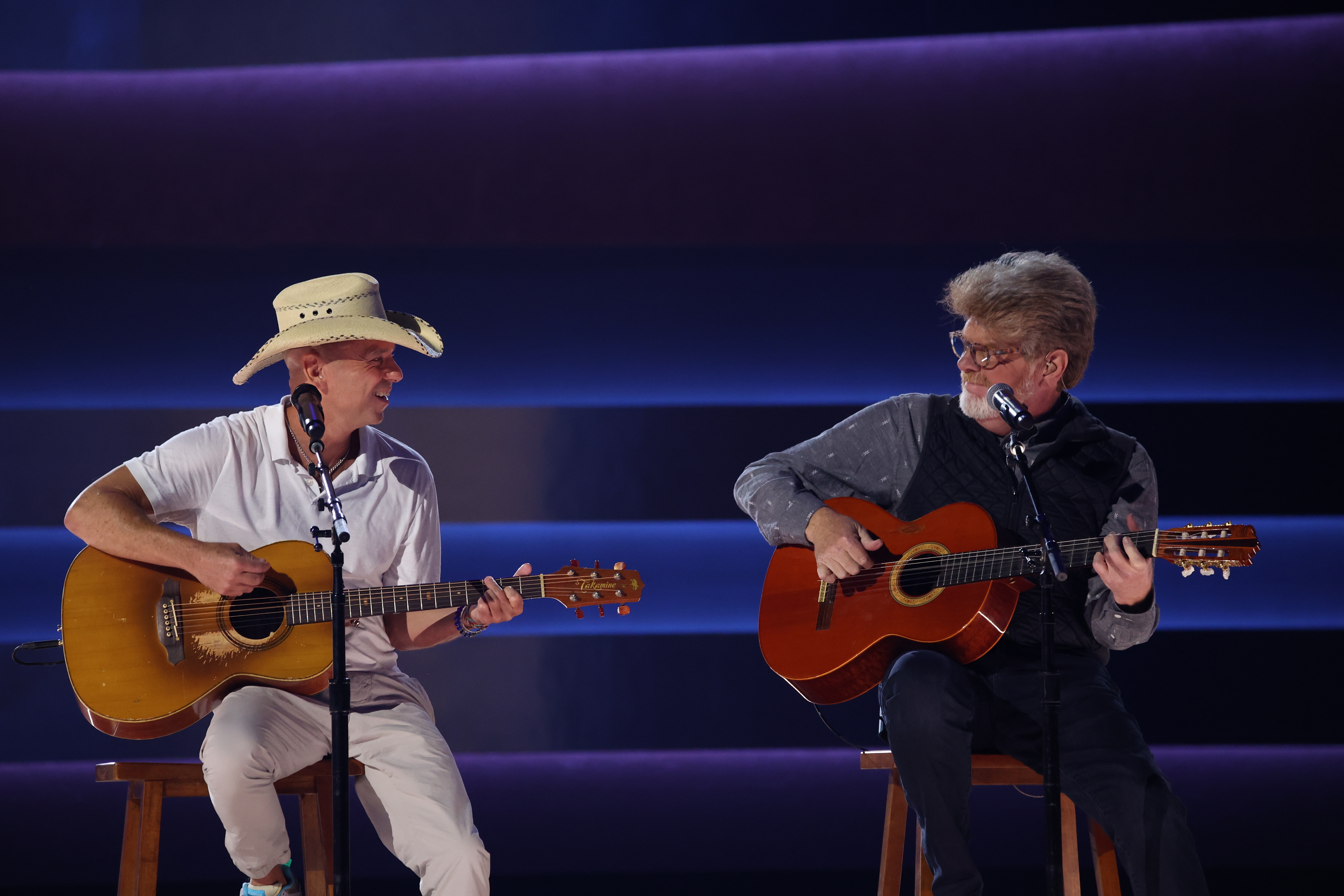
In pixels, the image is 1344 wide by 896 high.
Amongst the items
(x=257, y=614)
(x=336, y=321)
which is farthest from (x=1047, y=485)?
(x=257, y=614)

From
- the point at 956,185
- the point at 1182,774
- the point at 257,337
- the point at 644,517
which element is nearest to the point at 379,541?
the point at 644,517

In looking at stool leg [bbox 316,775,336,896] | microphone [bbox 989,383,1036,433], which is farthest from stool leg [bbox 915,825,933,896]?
stool leg [bbox 316,775,336,896]

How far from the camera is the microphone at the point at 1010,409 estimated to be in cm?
245

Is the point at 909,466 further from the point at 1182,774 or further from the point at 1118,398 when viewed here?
the point at 1182,774

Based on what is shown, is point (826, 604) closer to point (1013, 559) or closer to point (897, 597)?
point (897, 597)

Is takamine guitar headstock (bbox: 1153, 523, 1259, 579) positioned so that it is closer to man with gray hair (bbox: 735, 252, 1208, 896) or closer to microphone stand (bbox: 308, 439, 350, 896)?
man with gray hair (bbox: 735, 252, 1208, 896)

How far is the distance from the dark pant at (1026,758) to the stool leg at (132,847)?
188 centimetres

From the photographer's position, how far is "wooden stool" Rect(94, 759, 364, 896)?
2.82 meters

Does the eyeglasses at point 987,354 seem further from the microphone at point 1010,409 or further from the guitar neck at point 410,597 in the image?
the guitar neck at point 410,597

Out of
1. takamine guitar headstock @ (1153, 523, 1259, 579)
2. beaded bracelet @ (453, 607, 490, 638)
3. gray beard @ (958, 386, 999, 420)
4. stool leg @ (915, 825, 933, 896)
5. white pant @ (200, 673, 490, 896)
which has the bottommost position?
stool leg @ (915, 825, 933, 896)

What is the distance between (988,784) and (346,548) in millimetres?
1775

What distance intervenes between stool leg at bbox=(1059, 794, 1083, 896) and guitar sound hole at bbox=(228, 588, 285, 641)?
202cm

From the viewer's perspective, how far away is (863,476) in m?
3.24

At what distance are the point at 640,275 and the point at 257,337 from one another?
4.63 feet
